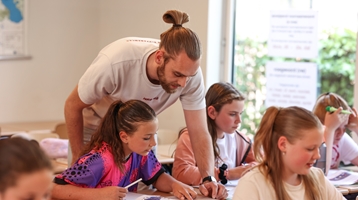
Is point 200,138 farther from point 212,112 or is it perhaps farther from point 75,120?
point 75,120

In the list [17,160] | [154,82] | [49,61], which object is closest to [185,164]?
[154,82]

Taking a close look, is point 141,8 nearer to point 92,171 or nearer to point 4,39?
point 4,39

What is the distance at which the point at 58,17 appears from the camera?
17.4 feet

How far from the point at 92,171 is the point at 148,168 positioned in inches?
13.3

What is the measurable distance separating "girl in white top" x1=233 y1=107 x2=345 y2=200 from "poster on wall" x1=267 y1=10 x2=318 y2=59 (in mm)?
2206

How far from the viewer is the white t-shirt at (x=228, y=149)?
2.99 meters

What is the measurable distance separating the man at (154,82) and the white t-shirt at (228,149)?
377 millimetres

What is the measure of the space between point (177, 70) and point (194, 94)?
309 millimetres

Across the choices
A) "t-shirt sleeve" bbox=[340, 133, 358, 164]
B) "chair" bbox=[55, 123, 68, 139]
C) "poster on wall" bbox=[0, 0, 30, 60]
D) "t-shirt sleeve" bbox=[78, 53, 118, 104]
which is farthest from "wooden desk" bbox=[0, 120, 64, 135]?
"t-shirt sleeve" bbox=[340, 133, 358, 164]

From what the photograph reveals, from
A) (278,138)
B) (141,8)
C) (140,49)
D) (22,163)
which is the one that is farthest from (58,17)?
(22,163)

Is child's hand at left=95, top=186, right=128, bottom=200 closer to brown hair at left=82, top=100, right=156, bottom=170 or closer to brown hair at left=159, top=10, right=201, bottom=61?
brown hair at left=82, top=100, right=156, bottom=170

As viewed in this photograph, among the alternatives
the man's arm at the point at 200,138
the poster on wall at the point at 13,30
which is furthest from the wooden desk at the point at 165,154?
the poster on wall at the point at 13,30

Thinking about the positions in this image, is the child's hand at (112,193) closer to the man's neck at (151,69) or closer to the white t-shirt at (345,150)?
the man's neck at (151,69)

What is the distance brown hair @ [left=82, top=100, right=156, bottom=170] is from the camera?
2351 mm
